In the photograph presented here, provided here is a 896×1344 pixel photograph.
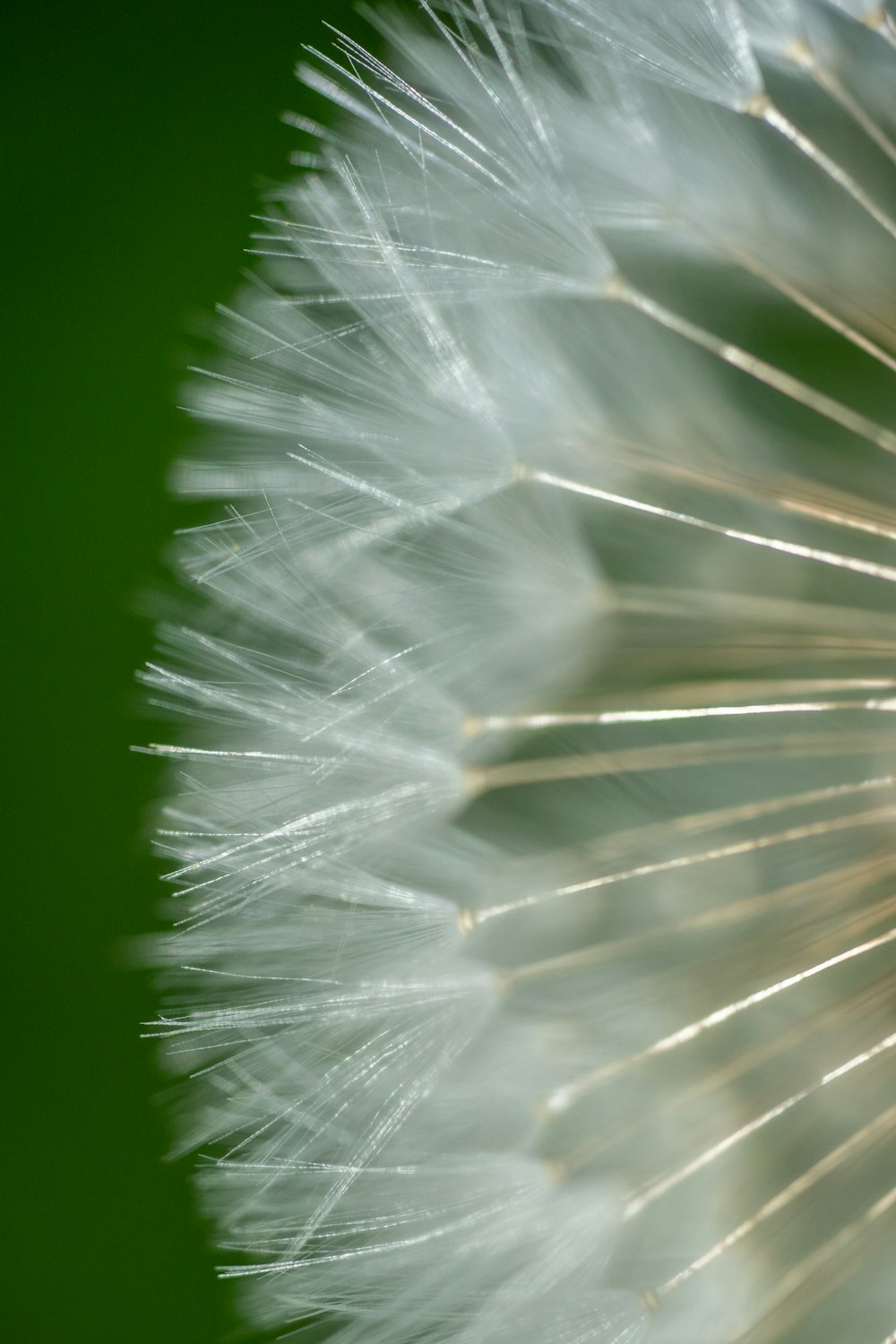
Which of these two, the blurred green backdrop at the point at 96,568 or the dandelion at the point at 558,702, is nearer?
the dandelion at the point at 558,702

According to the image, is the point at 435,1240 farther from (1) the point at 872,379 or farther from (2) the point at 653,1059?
(1) the point at 872,379

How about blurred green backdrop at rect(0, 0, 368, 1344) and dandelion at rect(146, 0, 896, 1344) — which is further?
blurred green backdrop at rect(0, 0, 368, 1344)

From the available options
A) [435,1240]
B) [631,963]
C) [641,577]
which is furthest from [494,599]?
[435,1240]

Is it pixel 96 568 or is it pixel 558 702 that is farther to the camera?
pixel 96 568
